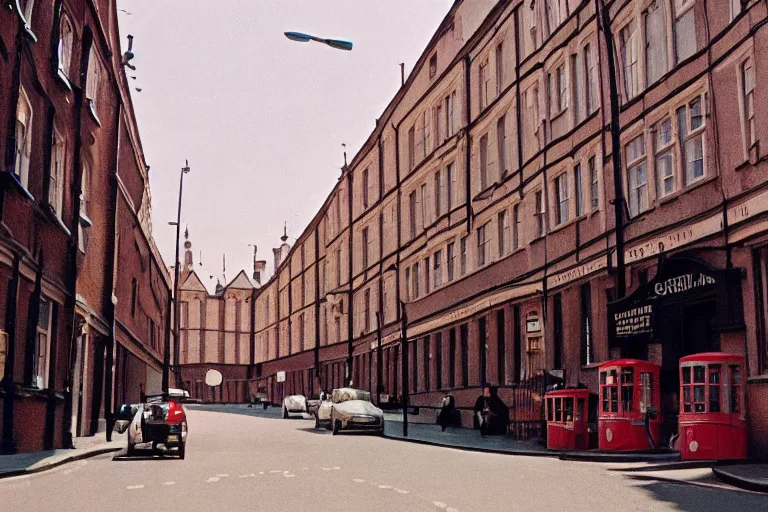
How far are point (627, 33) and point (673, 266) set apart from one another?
6660 millimetres

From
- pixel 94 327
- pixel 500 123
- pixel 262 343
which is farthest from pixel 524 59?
pixel 262 343

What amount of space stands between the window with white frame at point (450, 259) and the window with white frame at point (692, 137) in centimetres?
1873

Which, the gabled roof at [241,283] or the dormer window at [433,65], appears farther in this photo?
the gabled roof at [241,283]

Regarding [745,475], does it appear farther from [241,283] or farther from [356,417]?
[241,283]

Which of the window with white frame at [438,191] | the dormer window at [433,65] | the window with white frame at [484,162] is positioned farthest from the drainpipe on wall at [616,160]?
the dormer window at [433,65]

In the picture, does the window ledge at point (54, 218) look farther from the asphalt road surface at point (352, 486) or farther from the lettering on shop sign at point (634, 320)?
the lettering on shop sign at point (634, 320)

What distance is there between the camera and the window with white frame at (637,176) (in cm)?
2427

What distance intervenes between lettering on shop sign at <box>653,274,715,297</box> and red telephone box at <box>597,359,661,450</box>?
1.73 meters

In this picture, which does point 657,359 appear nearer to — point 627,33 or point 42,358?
point 627,33

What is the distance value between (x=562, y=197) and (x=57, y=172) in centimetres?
1383

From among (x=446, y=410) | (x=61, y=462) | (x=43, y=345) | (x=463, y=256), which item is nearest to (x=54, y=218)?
(x=43, y=345)

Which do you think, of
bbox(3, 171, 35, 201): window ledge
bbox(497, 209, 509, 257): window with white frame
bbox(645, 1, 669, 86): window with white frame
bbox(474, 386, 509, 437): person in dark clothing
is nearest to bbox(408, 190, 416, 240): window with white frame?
bbox(497, 209, 509, 257): window with white frame

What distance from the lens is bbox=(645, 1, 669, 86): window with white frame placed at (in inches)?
917

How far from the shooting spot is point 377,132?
5434 centimetres
